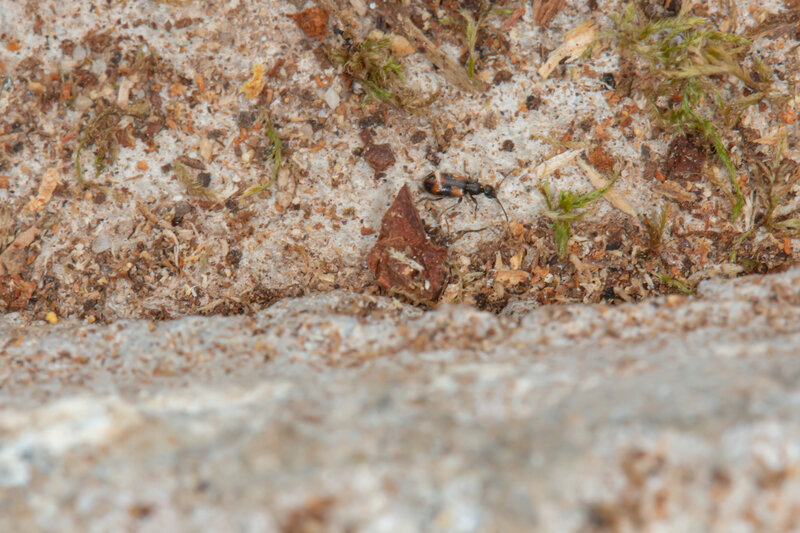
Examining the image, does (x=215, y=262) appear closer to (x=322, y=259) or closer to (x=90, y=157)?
(x=322, y=259)

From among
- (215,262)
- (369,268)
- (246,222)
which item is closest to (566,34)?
(369,268)

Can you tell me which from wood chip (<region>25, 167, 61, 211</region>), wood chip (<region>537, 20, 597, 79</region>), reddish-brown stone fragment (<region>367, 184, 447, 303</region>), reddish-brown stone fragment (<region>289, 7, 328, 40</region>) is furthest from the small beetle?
wood chip (<region>25, 167, 61, 211</region>)

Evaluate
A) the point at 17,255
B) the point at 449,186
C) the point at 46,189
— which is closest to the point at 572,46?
the point at 449,186

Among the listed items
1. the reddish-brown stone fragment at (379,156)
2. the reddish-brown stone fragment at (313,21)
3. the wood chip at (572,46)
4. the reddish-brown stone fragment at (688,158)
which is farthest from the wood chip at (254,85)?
the reddish-brown stone fragment at (688,158)

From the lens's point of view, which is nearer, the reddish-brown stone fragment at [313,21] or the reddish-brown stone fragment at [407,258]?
the reddish-brown stone fragment at [407,258]

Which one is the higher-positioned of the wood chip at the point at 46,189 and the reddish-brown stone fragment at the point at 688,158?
the reddish-brown stone fragment at the point at 688,158

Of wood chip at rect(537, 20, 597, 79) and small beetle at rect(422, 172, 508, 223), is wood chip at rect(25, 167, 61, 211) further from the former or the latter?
wood chip at rect(537, 20, 597, 79)

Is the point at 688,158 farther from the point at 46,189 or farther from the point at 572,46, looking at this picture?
the point at 46,189

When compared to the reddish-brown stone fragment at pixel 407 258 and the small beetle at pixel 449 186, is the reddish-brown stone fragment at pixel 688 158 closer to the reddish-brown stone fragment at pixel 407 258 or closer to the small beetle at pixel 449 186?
the small beetle at pixel 449 186
